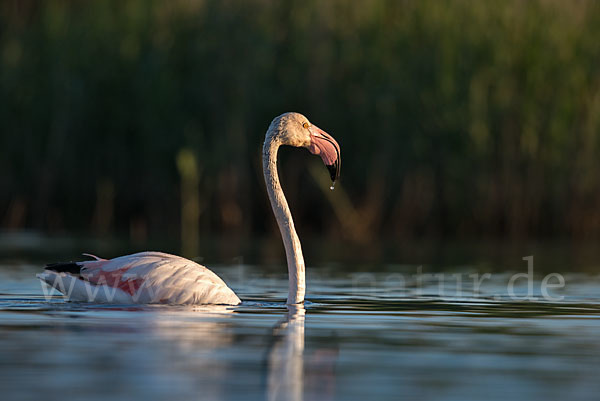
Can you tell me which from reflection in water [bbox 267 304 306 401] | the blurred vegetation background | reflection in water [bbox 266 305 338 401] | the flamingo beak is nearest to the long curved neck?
the flamingo beak

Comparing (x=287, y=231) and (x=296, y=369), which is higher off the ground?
(x=287, y=231)

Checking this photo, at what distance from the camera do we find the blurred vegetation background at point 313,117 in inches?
730

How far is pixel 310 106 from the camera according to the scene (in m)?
19.2

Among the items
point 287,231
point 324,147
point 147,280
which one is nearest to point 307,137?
point 324,147

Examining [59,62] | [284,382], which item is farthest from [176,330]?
[59,62]

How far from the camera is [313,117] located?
19.1 m

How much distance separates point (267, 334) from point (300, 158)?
11583 millimetres

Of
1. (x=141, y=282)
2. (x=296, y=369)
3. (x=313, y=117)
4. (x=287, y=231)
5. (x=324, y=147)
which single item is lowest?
(x=296, y=369)

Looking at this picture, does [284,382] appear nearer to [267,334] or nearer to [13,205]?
[267,334]

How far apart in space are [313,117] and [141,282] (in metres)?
10.6

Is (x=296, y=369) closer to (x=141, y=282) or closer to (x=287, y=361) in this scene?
(x=287, y=361)

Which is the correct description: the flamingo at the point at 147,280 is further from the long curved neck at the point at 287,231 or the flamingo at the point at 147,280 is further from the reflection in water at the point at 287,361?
the reflection in water at the point at 287,361

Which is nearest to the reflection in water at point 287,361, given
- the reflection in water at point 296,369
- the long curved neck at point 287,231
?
the reflection in water at point 296,369

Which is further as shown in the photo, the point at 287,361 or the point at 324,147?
the point at 324,147
